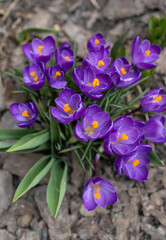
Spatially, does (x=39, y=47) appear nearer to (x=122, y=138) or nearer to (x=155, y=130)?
(x=122, y=138)

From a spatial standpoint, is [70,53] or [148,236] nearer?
[70,53]

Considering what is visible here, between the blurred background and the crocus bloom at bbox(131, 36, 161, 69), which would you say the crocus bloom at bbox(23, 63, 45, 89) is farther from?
the crocus bloom at bbox(131, 36, 161, 69)

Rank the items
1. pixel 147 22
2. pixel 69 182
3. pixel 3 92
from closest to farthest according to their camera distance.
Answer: pixel 69 182
pixel 3 92
pixel 147 22

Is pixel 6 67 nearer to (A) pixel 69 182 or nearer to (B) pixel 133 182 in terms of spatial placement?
(A) pixel 69 182

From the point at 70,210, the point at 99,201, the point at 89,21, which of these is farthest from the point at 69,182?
the point at 89,21

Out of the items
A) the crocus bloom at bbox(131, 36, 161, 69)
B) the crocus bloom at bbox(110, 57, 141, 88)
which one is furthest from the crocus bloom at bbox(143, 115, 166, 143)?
the crocus bloom at bbox(131, 36, 161, 69)

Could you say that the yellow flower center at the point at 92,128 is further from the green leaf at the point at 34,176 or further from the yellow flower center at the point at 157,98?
the yellow flower center at the point at 157,98

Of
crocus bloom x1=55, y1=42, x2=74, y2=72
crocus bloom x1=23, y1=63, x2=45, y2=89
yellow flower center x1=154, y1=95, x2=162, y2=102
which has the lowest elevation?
yellow flower center x1=154, y1=95, x2=162, y2=102
